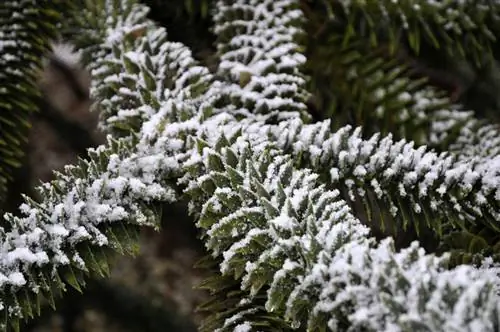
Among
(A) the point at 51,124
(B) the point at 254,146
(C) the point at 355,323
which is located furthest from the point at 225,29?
(A) the point at 51,124

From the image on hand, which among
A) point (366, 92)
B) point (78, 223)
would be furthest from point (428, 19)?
point (78, 223)

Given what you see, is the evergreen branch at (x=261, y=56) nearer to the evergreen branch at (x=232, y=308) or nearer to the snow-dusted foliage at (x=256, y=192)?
the snow-dusted foliage at (x=256, y=192)

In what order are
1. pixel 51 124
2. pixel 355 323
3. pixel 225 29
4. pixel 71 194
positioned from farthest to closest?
pixel 51 124 < pixel 225 29 < pixel 71 194 < pixel 355 323

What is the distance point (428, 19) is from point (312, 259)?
15.4 inches

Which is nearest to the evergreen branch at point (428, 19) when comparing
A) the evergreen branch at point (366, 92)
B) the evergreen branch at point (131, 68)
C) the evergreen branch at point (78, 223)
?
the evergreen branch at point (366, 92)

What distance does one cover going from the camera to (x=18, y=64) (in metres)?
0.53

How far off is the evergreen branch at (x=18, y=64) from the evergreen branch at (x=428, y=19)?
0.30 meters

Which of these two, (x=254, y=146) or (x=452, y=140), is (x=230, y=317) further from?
(x=452, y=140)

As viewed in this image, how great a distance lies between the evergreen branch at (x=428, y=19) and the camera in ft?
1.98

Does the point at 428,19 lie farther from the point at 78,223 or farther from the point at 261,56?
the point at 78,223

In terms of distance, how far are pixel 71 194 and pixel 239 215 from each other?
0.39ft

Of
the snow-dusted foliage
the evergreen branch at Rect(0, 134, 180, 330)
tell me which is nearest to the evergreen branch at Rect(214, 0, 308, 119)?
the snow-dusted foliage

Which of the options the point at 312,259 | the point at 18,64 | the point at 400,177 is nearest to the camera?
the point at 312,259

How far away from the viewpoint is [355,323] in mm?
281
